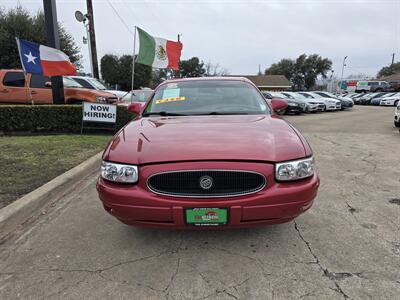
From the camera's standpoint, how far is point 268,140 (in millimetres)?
2883

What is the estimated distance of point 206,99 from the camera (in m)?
4.11

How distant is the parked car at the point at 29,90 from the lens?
11055 mm

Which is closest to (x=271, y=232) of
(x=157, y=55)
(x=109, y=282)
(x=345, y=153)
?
(x=109, y=282)

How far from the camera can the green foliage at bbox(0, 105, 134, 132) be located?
9.09m

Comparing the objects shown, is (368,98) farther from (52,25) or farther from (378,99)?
(52,25)

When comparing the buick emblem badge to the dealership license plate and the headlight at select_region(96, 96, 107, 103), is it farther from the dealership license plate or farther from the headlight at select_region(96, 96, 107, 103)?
the headlight at select_region(96, 96, 107, 103)

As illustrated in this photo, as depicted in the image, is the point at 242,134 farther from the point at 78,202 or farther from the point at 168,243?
the point at 78,202

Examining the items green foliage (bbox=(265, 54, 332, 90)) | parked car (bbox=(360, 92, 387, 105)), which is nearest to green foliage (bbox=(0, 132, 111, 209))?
parked car (bbox=(360, 92, 387, 105))

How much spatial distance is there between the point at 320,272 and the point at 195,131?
158 cm

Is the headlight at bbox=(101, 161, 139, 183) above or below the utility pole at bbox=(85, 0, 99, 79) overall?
below

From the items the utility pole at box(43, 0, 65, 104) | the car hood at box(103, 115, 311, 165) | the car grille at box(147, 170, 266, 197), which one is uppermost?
the utility pole at box(43, 0, 65, 104)

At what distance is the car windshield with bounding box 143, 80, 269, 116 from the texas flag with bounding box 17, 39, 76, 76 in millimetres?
5755

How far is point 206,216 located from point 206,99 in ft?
6.16

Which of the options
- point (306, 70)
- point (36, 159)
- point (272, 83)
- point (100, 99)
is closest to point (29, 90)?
point (100, 99)
